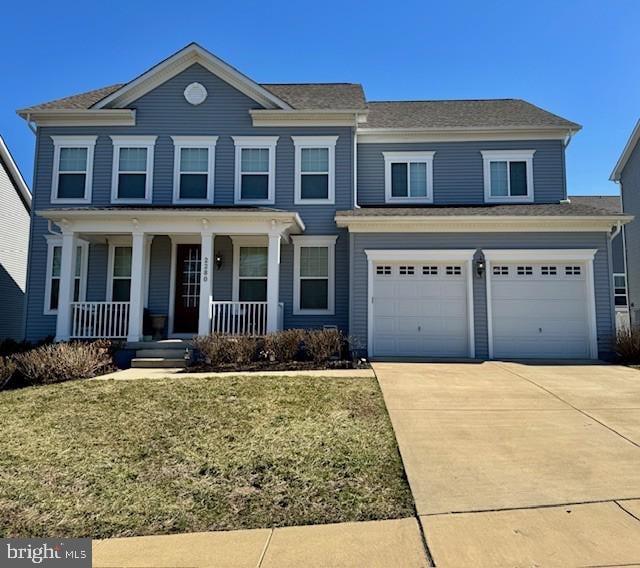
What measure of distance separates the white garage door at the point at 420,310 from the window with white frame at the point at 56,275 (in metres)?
8.45

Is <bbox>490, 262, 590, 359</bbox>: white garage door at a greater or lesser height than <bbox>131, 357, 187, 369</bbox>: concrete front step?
greater

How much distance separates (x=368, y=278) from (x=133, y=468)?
7.77 meters

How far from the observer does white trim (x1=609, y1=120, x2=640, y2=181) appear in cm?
1642

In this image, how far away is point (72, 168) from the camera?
42.5 feet

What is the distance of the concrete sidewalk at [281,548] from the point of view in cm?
287

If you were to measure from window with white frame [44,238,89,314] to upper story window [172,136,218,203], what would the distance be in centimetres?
321

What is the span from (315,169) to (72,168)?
7276 millimetres

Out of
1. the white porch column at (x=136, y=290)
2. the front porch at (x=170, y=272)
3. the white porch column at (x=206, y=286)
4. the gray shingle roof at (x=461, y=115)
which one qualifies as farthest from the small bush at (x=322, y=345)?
the gray shingle roof at (x=461, y=115)

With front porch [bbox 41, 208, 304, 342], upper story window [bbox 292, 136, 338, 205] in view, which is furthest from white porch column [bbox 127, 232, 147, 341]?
upper story window [bbox 292, 136, 338, 205]

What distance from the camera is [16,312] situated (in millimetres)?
17375

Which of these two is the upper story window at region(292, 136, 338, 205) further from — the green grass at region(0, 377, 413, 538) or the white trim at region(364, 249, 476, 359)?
the green grass at region(0, 377, 413, 538)

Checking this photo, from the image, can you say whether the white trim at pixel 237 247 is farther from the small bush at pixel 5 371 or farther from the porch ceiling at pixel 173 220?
the small bush at pixel 5 371

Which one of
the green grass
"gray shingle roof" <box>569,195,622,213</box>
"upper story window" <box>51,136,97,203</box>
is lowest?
the green grass

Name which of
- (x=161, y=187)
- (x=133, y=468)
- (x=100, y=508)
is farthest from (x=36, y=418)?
(x=161, y=187)
